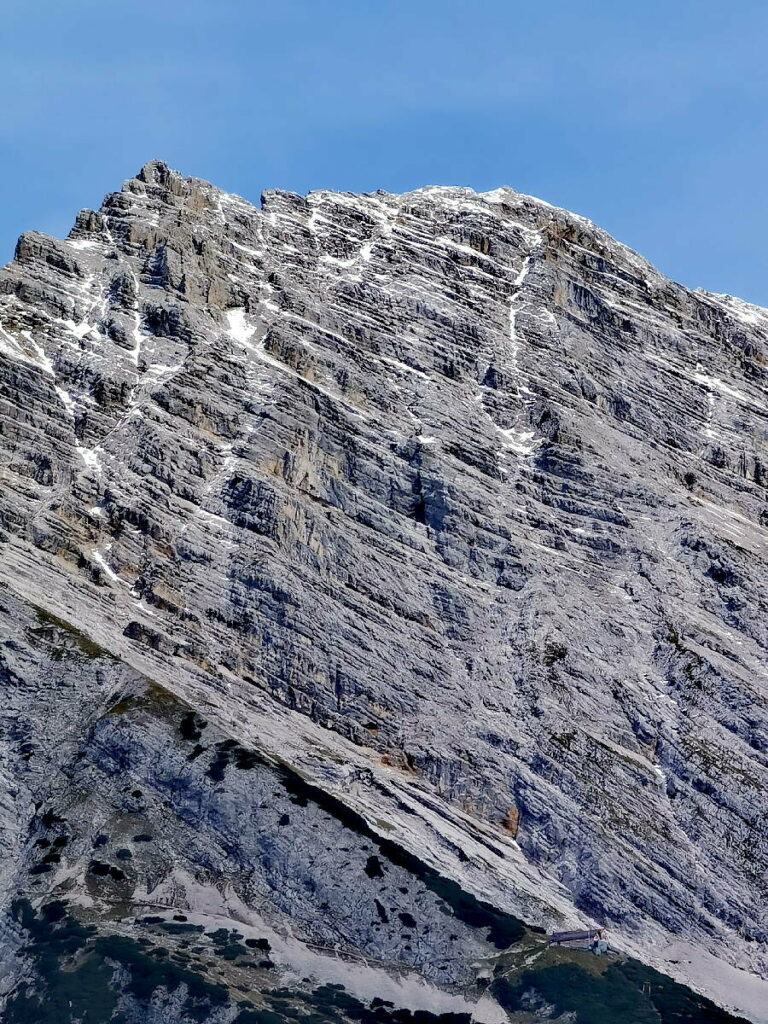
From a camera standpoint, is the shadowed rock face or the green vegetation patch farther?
the shadowed rock face

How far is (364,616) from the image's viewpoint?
144 metres

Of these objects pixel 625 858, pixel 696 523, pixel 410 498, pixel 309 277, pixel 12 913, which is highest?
pixel 309 277

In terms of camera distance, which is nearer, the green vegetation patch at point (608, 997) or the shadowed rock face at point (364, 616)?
the green vegetation patch at point (608, 997)

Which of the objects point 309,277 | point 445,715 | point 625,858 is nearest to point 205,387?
point 309,277

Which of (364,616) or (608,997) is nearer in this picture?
(608,997)

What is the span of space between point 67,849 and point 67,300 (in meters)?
85.7

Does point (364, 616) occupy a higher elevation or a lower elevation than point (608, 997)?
higher

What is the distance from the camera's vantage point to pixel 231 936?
111625 millimetres

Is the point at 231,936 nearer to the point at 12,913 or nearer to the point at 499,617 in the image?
the point at 12,913

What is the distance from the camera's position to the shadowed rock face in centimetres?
11912

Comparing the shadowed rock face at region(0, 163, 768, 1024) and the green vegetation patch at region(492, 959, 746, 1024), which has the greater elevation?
the shadowed rock face at region(0, 163, 768, 1024)

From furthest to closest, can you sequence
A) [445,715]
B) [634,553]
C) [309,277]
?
[309,277] → [634,553] → [445,715]

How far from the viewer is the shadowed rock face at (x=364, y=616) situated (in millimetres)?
119125

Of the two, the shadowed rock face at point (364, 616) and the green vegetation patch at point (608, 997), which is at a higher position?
the shadowed rock face at point (364, 616)
